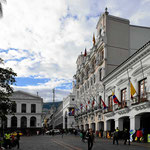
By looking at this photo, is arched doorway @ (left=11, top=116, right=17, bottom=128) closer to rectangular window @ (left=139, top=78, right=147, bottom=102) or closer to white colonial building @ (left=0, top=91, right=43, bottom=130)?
white colonial building @ (left=0, top=91, right=43, bottom=130)

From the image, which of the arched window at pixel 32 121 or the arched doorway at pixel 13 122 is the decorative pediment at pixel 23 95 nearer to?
the arched window at pixel 32 121

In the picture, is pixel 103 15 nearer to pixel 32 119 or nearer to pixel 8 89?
pixel 8 89

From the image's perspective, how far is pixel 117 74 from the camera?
103ft

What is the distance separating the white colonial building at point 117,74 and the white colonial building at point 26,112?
68.3 feet

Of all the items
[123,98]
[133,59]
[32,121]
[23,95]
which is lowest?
[32,121]

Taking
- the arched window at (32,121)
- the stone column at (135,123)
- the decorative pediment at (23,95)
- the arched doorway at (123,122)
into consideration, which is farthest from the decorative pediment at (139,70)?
the decorative pediment at (23,95)

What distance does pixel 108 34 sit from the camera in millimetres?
39406

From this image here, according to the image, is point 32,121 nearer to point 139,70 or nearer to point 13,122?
point 13,122

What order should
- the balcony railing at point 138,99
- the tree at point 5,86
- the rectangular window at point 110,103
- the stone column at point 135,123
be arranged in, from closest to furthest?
the tree at point 5,86 < the balcony railing at point 138,99 < the stone column at point 135,123 < the rectangular window at point 110,103

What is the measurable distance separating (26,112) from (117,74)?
4488 cm

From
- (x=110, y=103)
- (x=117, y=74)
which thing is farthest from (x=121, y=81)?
(x=110, y=103)

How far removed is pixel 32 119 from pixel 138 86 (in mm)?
49562

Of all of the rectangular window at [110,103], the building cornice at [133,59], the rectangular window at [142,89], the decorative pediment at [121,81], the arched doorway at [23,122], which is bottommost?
the arched doorway at [23,122]

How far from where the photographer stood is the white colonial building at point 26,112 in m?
68.5
